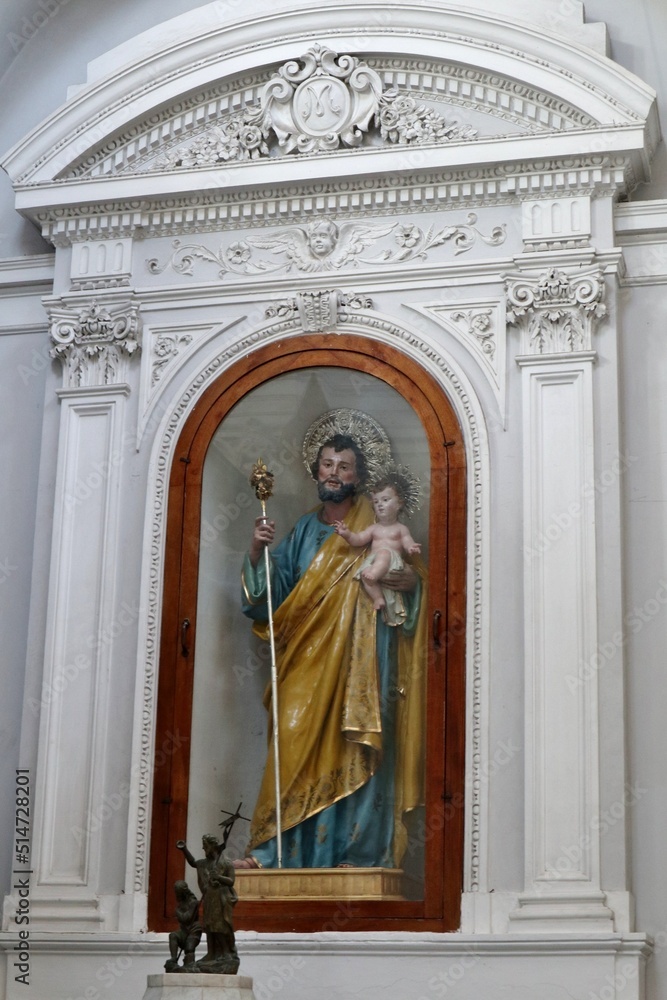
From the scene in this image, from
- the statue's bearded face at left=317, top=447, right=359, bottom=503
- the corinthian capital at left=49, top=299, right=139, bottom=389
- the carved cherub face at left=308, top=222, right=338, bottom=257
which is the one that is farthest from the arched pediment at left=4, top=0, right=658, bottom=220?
the statue's bearded face at left=317, top=447, right=359, bottom=503

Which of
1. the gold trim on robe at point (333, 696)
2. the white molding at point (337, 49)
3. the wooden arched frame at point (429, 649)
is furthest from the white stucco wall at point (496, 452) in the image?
the gold trim on robe at point (333, 696)

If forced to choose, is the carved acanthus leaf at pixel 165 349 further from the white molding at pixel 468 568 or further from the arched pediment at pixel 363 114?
the arched pediment at pixel 363 114

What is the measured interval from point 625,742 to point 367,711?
1.08m

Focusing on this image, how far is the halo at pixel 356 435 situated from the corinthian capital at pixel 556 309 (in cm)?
75

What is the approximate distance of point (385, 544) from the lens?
721 centimetres

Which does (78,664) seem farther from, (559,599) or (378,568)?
(559,599)

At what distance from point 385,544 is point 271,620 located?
1.94 feet

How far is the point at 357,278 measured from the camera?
7.52 meters

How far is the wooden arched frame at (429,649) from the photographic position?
6672 millimetres

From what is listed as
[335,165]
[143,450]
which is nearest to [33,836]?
[143,450]

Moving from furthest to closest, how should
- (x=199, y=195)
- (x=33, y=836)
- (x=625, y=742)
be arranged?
(x=199, y=195)
(x=33, y=836)
(x=625, y=742)

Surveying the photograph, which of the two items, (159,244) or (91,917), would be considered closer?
(91,917)

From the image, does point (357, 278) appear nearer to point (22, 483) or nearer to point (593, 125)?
point (593, 125)

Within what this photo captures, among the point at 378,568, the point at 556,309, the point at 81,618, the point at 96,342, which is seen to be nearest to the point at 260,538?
the point at 378,568
